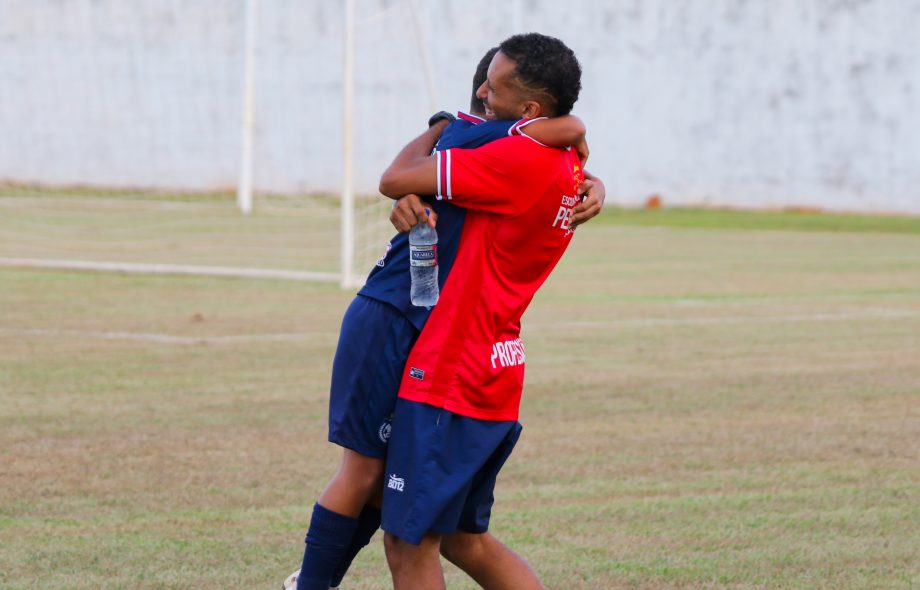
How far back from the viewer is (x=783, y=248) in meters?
22.8

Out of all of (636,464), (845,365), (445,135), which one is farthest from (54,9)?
(445,135)

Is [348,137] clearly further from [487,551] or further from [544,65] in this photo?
[544,65]

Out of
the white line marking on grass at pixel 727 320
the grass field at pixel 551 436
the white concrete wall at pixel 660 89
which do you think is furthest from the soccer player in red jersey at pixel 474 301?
the white concrete wall at pixel 660 89

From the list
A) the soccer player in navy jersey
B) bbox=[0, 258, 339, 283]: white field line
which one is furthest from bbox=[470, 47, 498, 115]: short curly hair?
bbox=[0, 258, 339, 283]: white field line

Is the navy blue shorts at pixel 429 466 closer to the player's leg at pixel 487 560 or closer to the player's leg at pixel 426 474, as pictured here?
the player's leg at pixel 426 474

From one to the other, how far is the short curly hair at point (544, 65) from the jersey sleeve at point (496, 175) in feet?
0.51

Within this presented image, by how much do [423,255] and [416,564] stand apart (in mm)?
868

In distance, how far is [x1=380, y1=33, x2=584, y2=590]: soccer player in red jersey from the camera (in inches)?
153

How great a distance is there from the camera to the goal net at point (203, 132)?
17609 mm

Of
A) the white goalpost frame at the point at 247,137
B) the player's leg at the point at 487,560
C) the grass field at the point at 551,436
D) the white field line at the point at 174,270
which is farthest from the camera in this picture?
the white goalpost frame at the point at 247,137

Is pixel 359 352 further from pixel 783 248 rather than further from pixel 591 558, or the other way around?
pixel 783 248

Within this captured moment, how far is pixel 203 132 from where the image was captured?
30.0 m

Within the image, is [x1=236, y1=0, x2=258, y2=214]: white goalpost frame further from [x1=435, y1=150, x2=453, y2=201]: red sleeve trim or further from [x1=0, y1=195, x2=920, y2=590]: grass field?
[x1=435, y1=150, x2=453, y2=201]: red sleeve trim

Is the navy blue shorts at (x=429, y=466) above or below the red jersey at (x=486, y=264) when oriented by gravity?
below
